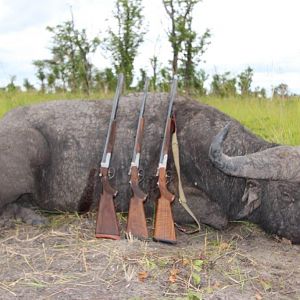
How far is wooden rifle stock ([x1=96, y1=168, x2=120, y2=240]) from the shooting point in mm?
5438

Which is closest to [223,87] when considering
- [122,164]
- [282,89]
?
[282,89]

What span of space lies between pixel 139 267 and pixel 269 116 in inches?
295

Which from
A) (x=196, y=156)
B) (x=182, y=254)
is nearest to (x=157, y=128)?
(x=196, y=156)

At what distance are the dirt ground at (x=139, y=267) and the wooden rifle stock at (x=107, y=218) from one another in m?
0.12

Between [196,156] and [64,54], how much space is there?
55.1ft

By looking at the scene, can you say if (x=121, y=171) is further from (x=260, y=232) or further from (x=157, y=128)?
(x=260, y=232)

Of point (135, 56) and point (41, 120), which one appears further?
point (135, 56)

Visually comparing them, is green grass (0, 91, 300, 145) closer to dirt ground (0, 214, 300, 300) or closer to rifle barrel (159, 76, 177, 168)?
rifle barrel (159, 76, 177, 168)

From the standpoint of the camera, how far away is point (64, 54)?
2225 centimetres

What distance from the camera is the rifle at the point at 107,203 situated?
5.45 meters

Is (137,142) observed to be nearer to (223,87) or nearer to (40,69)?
(223,87)

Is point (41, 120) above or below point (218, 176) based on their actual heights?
above

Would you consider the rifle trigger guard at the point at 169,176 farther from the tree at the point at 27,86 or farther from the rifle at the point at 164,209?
the tree at the point at 27,86

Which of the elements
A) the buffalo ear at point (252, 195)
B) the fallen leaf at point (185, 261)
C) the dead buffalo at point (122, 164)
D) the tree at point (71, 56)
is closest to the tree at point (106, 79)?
the tree at point (71, 56)
